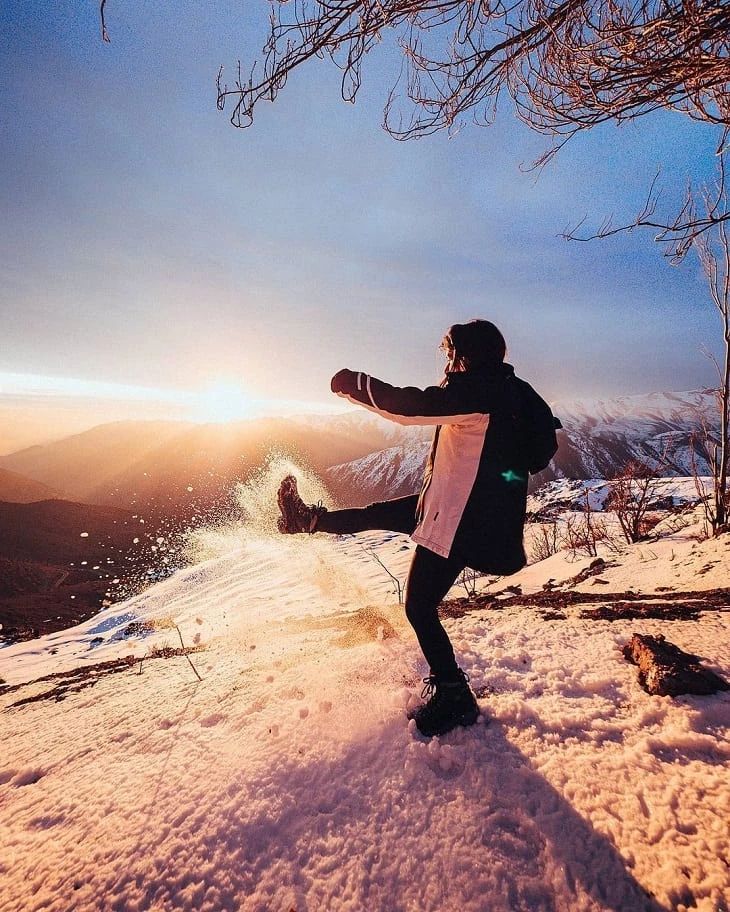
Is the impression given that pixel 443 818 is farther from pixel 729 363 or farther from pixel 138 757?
pixel 729 363

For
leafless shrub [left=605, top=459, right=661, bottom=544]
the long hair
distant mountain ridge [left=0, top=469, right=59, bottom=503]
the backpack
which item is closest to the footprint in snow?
the backpack

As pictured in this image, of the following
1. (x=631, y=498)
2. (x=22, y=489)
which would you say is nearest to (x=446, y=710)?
(x=631, y=498)

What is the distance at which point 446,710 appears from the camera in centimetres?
171

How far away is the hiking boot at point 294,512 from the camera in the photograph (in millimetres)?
2684

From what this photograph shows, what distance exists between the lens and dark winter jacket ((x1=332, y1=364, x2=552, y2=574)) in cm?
159

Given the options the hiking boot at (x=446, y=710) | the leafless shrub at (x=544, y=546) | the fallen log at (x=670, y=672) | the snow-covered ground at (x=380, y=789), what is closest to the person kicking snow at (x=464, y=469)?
the hiking boot at (x=446, y=710)

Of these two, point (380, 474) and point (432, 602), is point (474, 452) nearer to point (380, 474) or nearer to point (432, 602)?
point (432, 602)

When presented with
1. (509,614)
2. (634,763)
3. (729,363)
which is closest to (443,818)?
(634,763)

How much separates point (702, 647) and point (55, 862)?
9.57 ft

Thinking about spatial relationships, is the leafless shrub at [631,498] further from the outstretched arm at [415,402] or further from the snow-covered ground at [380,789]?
the outstretched arm at [415,402]

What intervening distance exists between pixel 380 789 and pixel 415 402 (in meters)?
1.40

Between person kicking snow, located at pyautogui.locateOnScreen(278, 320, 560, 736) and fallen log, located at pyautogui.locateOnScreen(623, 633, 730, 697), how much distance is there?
78 cm

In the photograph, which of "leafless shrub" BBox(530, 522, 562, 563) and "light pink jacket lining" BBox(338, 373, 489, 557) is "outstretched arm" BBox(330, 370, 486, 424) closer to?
"light pink jacket lining" BBox(338, 373, 489, 557)

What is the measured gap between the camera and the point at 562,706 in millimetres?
1766
